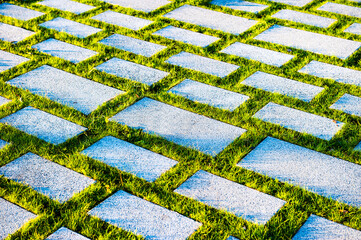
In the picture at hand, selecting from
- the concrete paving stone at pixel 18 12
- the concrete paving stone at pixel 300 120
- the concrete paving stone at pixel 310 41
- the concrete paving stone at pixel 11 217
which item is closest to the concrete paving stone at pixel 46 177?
the concrete paving stone at pixel 11 217

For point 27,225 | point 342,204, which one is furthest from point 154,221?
point 342,204

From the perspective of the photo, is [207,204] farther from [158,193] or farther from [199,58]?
[199,58]

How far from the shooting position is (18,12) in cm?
542

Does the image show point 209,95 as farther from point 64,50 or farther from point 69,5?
point 69,5

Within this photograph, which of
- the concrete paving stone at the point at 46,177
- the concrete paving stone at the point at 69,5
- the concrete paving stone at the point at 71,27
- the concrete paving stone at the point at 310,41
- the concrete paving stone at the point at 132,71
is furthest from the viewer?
the concrete paving stone at the point at 69,5

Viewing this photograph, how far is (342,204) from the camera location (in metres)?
2.59

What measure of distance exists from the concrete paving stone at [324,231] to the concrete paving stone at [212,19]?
286 centimetres

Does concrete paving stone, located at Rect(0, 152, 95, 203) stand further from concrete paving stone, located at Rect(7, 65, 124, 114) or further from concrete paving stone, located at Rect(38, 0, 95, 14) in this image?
concrete paving stone, located at Rect(38, 0, 95, 14)

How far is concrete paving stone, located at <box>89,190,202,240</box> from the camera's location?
2.39 metres

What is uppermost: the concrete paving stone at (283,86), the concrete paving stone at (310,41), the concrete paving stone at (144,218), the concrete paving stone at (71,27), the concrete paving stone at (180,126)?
the concrete paving stone at (71,27)

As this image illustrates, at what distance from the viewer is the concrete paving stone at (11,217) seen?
238 centimetres

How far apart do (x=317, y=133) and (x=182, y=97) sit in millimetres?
1125

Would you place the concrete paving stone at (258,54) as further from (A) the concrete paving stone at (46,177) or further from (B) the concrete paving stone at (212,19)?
(A) the concrete paving stone at (46,177)

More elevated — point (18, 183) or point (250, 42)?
point (250, 42)
